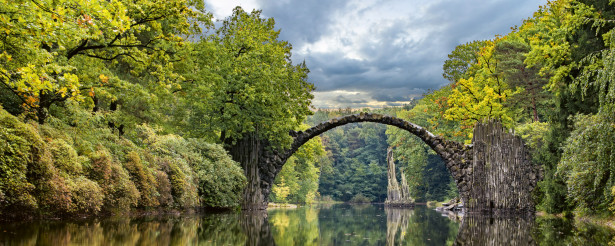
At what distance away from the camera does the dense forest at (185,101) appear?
24.9ft

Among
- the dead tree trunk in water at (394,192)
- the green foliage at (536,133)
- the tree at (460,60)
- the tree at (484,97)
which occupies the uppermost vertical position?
the tree at (460,60)

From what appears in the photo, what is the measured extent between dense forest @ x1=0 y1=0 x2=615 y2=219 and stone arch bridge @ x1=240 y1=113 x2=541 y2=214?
760 mm

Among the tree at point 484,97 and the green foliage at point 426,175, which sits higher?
the tree at point 484,97

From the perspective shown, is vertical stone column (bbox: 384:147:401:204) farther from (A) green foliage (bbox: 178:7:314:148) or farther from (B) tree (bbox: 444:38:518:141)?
(A) green foliage (bbox: 178:7:314:148)

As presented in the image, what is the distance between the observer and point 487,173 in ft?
69.3

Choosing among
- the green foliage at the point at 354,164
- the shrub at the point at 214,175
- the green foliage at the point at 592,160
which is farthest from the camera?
the green foliage at the point at 354,164

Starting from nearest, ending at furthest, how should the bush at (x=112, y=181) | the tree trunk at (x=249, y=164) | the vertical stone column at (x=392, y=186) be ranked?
the bush at (x=112, y=181) → the tree trunk at (x=249, y=164) → the vertical stone column at (x=392, y=186)

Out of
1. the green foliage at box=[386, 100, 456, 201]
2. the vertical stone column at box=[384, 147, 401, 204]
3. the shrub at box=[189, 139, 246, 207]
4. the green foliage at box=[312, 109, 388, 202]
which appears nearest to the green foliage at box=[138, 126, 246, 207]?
the shrub at box=[189, 139, 246, 207]

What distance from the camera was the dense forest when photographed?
7.59 m

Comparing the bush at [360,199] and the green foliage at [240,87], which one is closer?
the green foliage at [240,87]

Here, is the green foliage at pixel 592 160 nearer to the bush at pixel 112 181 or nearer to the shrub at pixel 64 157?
the bush at pixel 112 181

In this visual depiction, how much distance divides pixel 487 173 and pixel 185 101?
13.6 m

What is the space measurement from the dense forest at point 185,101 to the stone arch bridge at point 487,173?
76 centimetres

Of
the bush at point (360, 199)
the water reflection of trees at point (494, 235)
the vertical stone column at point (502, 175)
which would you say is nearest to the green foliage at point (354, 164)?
the bush at point (360, 199)
